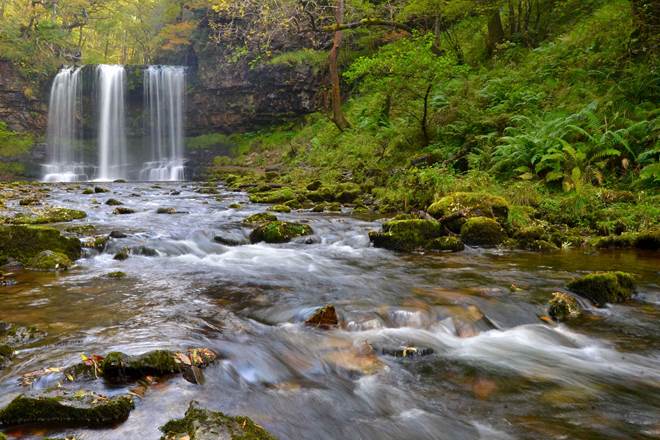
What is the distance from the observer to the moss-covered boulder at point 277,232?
8742mm

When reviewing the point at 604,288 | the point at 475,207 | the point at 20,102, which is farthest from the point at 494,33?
the point at 20,102

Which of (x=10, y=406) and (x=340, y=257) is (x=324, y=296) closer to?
(x=340, y=257)

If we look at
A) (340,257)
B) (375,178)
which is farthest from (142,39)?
(340,257)

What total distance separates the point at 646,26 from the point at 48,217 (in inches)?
541

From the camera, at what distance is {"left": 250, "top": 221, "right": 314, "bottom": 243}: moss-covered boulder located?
28.7 feet

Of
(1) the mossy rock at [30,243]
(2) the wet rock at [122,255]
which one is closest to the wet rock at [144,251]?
(2) the wet rock at [122,255]

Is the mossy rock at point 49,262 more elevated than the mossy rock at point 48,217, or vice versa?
the mossy rock at point 48,217

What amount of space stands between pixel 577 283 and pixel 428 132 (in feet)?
30.5

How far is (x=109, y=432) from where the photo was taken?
8.40 ft

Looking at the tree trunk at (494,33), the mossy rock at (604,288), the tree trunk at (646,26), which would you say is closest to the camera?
the mossy rock at (604,288)

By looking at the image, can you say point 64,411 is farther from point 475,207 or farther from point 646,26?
point 646,26

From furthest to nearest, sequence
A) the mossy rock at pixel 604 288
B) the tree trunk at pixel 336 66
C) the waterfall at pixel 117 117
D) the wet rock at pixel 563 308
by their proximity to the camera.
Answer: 1. the waterfall at pixel 117 117
2. the tree trunk at pixel 336 66
3. the mossy rock at pixel 604 288
4. the wet rock at pixel 563 308

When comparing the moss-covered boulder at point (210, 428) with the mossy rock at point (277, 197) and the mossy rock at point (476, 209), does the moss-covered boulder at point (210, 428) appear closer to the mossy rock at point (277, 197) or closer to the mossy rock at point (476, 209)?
the mossy rock at point (476, 209)

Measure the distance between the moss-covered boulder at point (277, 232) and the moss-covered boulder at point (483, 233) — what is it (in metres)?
2.94
